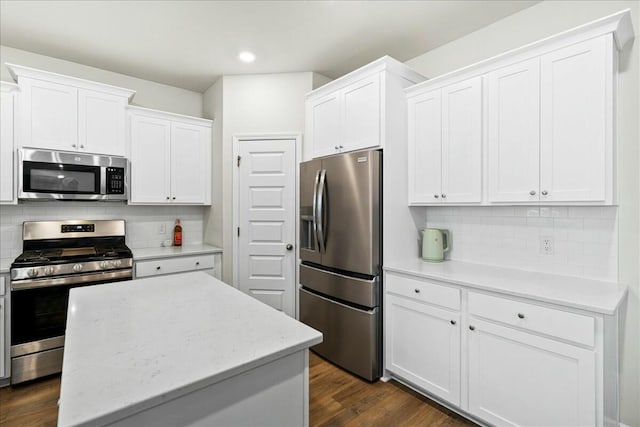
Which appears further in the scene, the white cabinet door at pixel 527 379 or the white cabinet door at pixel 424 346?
the white cabinet door at pixel 424 346

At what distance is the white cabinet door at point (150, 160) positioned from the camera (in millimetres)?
3279

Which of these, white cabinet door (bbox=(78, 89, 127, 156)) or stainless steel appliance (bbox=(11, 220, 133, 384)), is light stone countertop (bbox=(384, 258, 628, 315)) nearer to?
stainless steel appliance (bbox=(11, 220, 133, 384))

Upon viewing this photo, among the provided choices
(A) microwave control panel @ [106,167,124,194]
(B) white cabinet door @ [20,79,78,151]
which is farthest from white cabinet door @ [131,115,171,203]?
(B) white cabinet door @ [20,79,78,151]

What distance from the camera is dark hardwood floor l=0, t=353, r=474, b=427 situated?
2.03 m

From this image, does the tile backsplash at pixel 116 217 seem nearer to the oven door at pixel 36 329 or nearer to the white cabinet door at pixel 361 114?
the oven door at pixel 36 329

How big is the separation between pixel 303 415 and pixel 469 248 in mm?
2015

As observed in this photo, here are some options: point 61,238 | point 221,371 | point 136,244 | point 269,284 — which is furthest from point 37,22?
point 221,371

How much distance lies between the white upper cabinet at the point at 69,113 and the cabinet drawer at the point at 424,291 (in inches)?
113

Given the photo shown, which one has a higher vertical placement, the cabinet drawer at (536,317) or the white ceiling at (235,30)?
the white ceiling at (235,30)

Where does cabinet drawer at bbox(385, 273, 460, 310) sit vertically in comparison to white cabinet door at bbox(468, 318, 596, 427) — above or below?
above

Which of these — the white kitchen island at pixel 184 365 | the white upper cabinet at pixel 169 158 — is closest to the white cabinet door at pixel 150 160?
the white upper cabinet at pixel 169 158

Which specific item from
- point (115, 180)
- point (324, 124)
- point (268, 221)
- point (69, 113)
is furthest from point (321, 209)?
point (69, 113)

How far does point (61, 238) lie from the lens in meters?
3.04

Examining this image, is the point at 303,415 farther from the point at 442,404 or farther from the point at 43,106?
the point at 43,106
